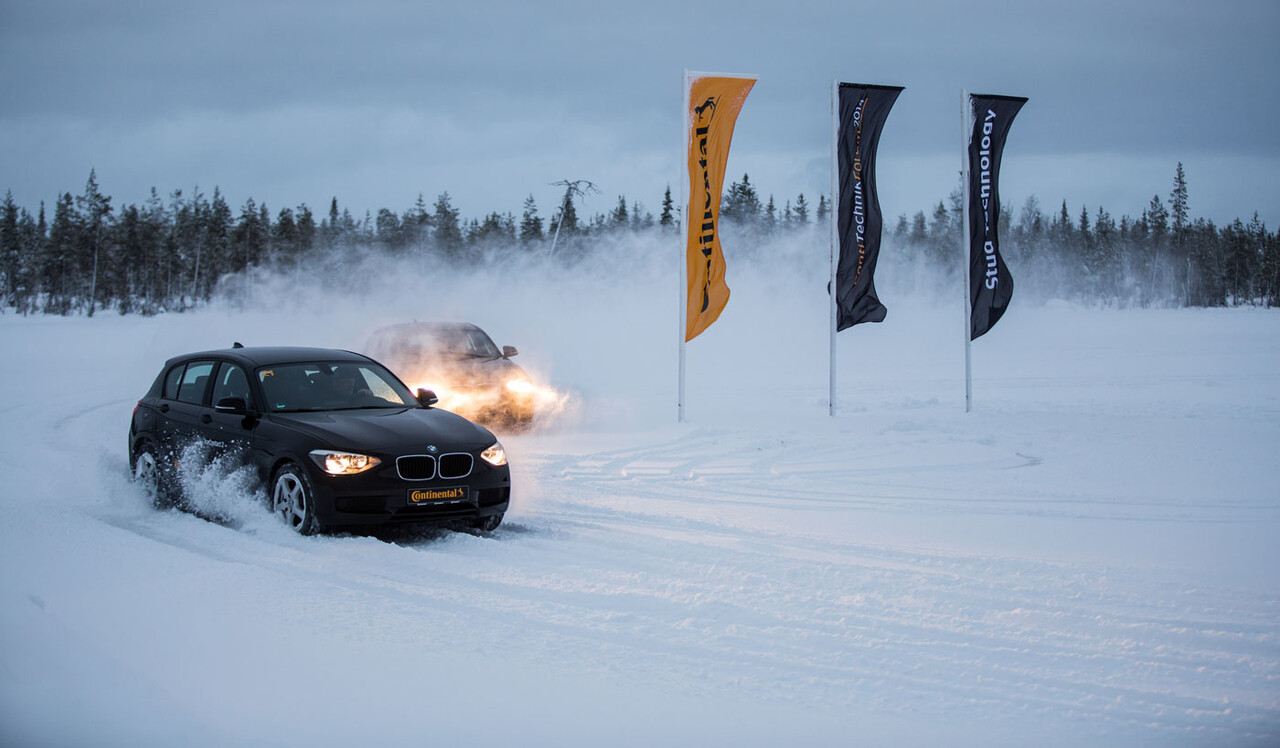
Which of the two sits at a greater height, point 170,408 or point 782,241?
point 782,241

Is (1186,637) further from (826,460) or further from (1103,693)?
(826,460)

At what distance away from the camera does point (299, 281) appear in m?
71.6

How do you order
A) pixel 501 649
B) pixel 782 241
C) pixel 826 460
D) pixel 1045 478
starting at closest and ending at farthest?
pixel 501 649 < pixel 1045 478 < pixel 826 460 < pixel 782 241

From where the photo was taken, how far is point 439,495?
6781 mm

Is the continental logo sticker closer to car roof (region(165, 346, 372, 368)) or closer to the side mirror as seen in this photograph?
the side mirror

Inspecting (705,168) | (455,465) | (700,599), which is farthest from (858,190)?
(700,599)

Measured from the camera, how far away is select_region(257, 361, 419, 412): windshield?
7621 mm

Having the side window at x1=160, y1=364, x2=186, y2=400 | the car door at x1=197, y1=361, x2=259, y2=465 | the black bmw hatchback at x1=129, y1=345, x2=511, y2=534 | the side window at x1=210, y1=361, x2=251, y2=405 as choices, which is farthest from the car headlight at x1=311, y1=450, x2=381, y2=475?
the side window at x1=160, y1=364, x2=186, y2=400

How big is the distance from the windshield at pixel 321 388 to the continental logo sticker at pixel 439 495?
55.6 inches

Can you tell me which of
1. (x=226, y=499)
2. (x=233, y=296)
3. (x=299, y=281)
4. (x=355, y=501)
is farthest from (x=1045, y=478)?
(x=233, y=296)

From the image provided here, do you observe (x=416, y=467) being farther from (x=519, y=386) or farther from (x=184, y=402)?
(x=519, y=386)

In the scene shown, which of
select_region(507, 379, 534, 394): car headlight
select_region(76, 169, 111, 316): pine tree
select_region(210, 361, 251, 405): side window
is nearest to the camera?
select_region(210, 361, 251, 405): side window

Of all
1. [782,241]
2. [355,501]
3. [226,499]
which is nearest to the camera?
[355,501]

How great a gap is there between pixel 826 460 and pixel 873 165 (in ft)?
19.6
